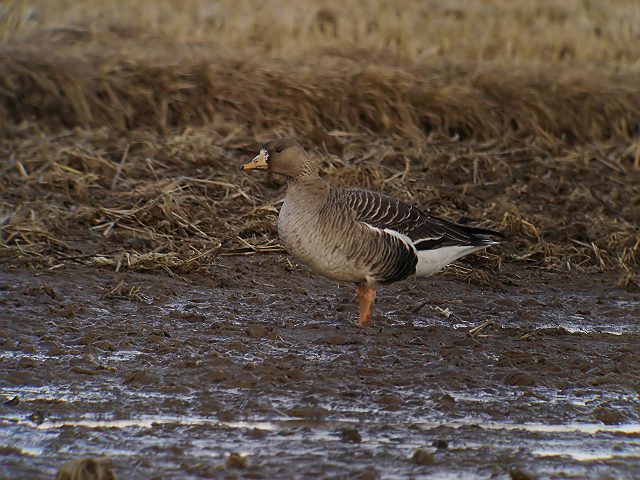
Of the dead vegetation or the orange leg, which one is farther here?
the dead vegetation

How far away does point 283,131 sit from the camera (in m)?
12.5

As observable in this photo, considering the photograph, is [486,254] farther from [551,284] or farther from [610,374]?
[610,374]

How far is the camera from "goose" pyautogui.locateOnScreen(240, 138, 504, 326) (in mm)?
7738

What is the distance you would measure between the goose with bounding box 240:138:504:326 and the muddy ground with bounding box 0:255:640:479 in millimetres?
447

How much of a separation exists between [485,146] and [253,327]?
589 centimetres

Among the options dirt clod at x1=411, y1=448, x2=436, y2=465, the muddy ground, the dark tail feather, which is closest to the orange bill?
the muddy ground

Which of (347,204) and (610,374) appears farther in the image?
(347,204)

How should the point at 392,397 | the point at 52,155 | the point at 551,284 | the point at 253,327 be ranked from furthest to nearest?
the point at 52,155
the point at 551,284
the point at 253,327
the point at 392,397

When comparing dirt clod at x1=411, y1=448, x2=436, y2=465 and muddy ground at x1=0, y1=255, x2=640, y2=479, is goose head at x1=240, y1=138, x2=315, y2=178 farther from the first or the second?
dirt clod at x1=411, y1=448, x2=436, y2=465

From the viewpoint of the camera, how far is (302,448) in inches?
218

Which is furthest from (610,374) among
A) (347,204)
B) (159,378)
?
(159,378)

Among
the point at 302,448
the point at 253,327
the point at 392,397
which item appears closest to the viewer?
the point at 302,448

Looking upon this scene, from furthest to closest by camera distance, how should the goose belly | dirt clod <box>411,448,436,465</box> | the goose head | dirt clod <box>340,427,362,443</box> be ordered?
the goose head
the goose belly
dirt clod <box>340,427,362,443</box>
dirt clod <box>411,448,436,465</box>

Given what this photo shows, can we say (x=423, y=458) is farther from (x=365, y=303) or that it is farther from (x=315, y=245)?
(x=365, y=303)
